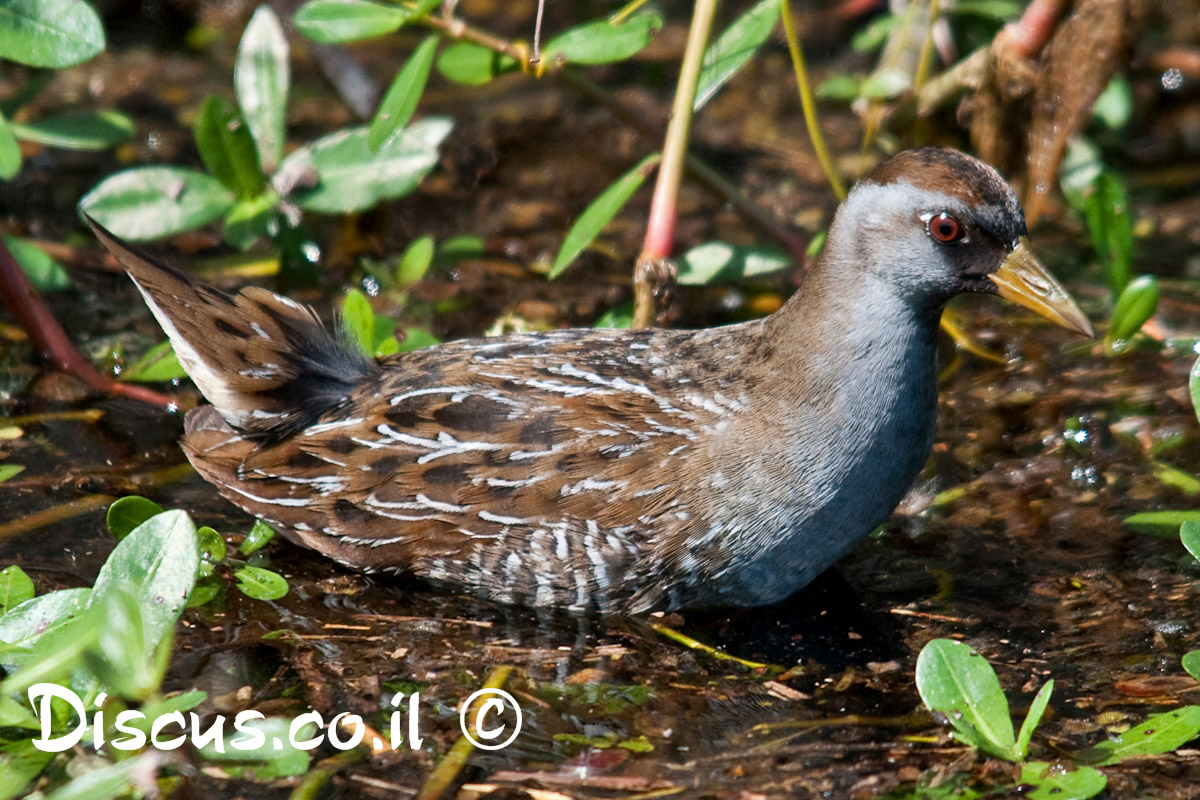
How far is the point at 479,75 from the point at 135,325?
1.53 metres

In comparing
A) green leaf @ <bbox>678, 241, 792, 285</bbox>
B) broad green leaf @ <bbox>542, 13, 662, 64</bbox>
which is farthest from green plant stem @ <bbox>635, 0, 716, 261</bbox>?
green leaf @ <bbox>678, 241, 792, 285</bbox>

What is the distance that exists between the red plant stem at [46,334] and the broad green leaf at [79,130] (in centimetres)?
57

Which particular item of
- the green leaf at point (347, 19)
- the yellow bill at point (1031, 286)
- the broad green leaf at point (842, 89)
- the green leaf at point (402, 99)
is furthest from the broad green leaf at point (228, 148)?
the yellow bill at point (1031, 286)

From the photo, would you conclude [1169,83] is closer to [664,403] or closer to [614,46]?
[614,46]

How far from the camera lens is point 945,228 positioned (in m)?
3.28

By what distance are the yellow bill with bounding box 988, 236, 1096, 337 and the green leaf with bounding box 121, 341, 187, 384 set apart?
2.44 m

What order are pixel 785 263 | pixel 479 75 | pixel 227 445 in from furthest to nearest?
pixel 785 263 < pixel 479 75 < pixel 227 445

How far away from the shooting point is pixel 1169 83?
20.6 feet

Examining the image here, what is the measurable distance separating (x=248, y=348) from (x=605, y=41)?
1.43 meters

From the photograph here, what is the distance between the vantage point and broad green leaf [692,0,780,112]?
4.11 meters

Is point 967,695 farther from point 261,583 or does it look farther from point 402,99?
point 402,99

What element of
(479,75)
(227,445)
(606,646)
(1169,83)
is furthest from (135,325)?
(1169,83)

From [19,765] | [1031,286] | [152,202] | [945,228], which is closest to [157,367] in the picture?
[152,202]

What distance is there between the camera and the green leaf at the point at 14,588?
10.4 ft
